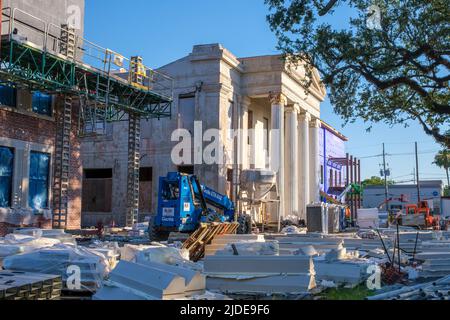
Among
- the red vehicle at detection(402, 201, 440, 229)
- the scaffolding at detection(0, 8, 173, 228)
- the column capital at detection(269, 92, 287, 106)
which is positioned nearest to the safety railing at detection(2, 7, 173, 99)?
the scaffolding at detection(0, 8, 173, 228)

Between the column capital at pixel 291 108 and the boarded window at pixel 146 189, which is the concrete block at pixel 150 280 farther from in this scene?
the column capital at pixel 291 108

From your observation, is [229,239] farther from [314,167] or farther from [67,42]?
[314,167]

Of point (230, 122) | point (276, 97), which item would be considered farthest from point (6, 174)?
point (276, 97)

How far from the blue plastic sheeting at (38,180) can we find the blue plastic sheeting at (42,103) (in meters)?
1.79

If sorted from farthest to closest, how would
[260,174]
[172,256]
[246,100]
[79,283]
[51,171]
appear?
[246,100] < [260,174] < [51,171] < [172,256] < [79,283]

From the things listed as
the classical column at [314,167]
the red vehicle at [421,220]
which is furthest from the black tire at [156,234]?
the red vehicle at [421,220]

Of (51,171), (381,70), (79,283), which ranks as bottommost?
(79,283)

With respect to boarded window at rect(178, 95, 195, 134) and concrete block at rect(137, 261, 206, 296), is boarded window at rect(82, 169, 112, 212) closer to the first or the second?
boarded window at rect(178, 95, 195, 134)

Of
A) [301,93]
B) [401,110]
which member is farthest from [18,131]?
[301,93]

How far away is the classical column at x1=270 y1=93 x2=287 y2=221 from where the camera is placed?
3566 cm

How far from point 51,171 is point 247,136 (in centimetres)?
1727

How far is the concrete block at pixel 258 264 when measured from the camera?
952 cm
